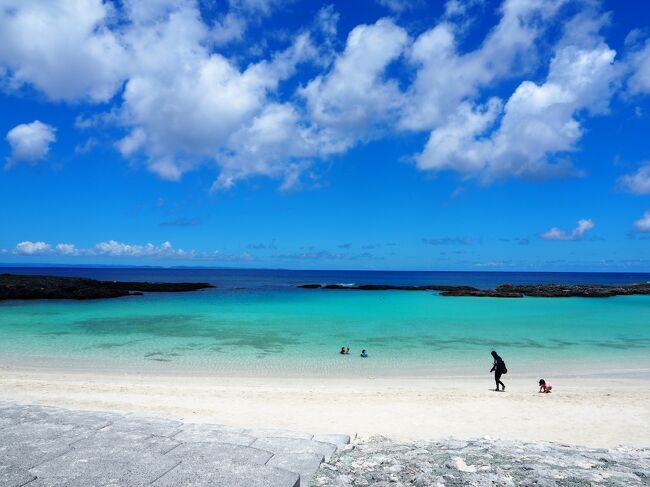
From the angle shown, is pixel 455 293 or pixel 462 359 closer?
pixel 462 359

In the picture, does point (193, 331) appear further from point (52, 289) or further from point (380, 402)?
point (52, 289)

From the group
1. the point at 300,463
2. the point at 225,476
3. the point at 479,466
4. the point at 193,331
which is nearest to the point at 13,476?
the point at 225,476

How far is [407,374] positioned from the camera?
57.5 ft

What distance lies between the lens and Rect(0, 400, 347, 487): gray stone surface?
482 centimetres

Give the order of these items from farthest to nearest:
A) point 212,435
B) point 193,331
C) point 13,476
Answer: point 193,331, point 212,435, point 13,476

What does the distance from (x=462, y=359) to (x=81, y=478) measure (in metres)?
18.2

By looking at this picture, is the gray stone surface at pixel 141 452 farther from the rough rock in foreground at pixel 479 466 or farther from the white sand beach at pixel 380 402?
the white sand beach at pixel 380 402

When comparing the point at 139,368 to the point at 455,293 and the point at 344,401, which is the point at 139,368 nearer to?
the point at 344,401

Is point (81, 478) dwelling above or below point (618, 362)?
above

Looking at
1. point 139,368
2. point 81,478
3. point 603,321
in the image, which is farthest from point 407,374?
point 603,321

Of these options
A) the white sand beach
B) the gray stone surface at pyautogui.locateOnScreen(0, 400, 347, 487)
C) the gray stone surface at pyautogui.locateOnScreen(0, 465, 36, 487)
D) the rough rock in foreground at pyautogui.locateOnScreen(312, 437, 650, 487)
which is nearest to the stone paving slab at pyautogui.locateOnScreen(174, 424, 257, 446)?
the gray stone surface at pyautogui.locateOnScreen(0, 400, 347, 487)

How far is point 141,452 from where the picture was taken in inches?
218

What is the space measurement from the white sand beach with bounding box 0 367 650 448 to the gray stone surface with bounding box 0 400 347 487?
3.80 metres

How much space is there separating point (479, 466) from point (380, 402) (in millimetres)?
7020
